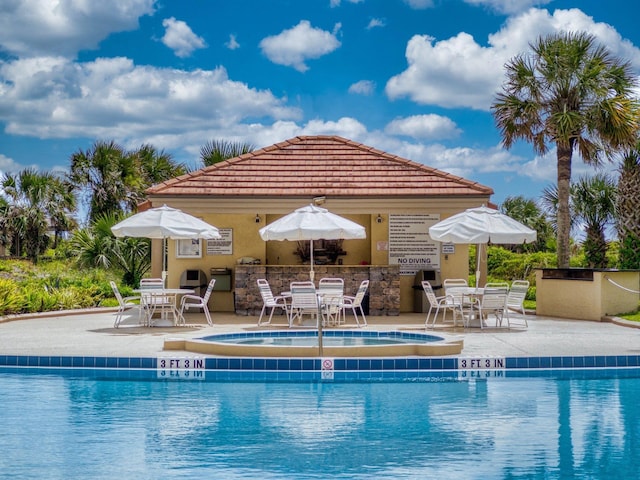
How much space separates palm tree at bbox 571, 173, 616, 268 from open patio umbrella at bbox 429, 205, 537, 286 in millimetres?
11459

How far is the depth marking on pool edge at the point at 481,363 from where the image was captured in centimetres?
1109

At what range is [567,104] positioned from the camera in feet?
70.7

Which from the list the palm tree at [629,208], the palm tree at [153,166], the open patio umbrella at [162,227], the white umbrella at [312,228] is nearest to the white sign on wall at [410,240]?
the white umbrella at [312,228]

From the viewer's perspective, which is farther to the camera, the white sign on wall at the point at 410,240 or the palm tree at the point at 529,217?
the palm tree at the point at 529,217

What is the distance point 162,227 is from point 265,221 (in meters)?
5.00

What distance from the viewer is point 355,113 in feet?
98.0

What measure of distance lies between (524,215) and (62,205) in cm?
2093

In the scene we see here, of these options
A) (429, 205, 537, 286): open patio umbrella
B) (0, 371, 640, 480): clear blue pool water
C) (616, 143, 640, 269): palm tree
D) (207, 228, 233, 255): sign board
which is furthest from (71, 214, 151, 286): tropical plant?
(616, 143, 640, 269): palm tree

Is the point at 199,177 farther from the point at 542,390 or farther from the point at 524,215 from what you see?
the point at 524,215

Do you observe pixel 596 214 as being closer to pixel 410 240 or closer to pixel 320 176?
pixel 410 240

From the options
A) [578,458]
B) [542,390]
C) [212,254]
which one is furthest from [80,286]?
[578,458]

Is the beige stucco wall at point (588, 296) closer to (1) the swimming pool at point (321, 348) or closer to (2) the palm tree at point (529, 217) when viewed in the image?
(1) the swimming pool at point (321, 348)

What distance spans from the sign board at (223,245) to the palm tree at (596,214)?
42.9ft

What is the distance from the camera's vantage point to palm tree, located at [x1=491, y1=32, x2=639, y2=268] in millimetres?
21062
